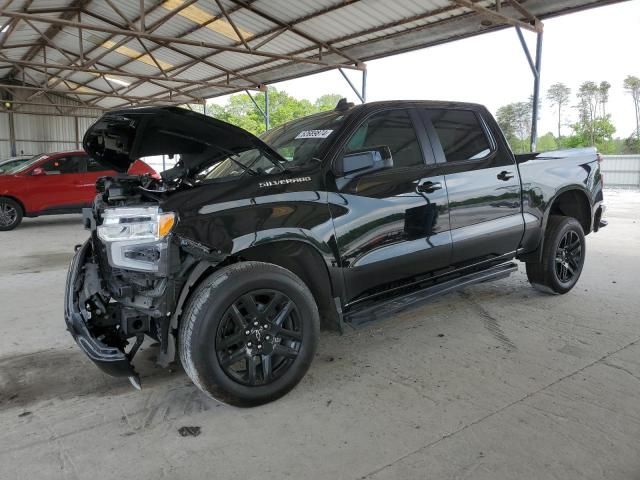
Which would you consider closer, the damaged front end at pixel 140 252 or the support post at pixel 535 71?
the damaged front end at pixel 140 252

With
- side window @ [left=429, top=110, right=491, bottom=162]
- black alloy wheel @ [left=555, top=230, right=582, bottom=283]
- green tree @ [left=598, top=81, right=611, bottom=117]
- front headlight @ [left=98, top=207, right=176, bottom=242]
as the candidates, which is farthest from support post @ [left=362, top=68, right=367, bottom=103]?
green tree @ [left=598, top=81, right=611, bottom=117]

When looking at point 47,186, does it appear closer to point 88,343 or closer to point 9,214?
point 9,214

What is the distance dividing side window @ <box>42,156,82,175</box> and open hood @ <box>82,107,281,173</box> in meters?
7.74

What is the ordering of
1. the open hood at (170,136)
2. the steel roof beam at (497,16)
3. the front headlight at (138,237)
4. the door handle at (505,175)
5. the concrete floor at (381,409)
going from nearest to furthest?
the concrete floor at (381,409) < the front headlight at (138,237) < the open hood at (170,136) < the door handle at (505,175) < the steel roof beam at (497,16)

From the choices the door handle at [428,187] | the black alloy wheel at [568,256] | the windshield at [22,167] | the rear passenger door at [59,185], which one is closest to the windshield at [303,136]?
the door handle at [428,187]

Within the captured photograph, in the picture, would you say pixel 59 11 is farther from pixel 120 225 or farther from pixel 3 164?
pixel 120 225

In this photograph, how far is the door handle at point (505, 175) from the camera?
3.96 m

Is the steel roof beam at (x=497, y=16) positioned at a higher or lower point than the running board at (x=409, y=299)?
higher

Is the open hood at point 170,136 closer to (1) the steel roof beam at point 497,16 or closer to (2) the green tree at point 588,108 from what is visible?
(1) the steel roof beam at point 497,16

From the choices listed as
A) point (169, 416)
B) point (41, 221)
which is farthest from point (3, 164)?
point (169, 416)

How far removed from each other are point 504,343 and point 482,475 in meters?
1.66

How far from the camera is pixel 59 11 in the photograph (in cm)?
1329

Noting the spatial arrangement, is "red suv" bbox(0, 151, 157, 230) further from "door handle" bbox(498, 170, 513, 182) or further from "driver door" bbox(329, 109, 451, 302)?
"door handle" bbox(498, 170, 513, 182)

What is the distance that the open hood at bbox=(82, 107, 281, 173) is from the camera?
2.77m
